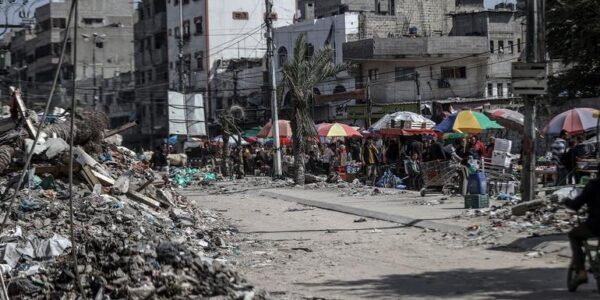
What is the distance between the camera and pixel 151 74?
85625 mm

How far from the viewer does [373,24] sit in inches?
2426

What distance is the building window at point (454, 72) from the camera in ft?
186

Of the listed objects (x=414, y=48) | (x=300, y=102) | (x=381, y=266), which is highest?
(x=414, y=48)

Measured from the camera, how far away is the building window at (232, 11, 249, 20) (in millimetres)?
78669

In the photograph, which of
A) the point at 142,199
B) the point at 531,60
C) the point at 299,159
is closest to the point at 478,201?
the point at 531,60

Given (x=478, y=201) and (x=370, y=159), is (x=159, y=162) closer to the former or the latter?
(x=370, y=159)

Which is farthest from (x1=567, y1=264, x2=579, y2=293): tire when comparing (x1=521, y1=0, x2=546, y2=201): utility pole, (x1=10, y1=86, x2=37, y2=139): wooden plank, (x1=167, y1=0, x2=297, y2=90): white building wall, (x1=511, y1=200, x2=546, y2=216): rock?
(x1=167, y1=0, x2=297, y2=90): white building wall

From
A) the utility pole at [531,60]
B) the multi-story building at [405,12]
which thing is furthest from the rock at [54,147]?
the multi-story building at [405,12]

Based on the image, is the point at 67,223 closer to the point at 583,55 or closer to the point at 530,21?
the point at 530,21

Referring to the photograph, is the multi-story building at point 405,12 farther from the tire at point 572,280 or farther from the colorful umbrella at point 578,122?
the tire at point 572,280

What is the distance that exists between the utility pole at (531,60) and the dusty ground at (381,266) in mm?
2295

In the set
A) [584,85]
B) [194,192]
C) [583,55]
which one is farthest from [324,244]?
[584,85]

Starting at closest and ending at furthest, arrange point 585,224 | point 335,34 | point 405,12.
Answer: point 585,224
point 335,34
point 405,12

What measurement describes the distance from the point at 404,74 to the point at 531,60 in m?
39.1
